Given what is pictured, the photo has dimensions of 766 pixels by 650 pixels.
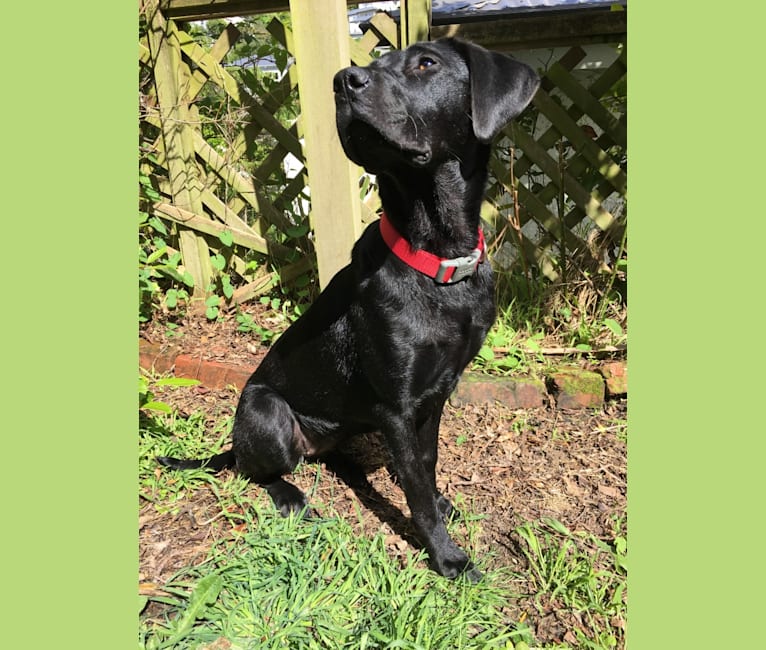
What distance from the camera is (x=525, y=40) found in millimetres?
3445

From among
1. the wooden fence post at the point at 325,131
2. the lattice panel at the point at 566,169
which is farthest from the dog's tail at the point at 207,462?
the lattice panel at the point at 566,169

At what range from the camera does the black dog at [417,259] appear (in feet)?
6.23

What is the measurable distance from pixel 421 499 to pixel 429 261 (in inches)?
34.0

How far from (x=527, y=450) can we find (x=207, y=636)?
1.72 metres

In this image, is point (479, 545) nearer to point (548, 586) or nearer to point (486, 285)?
point (548, 586)

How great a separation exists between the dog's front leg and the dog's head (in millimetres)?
930

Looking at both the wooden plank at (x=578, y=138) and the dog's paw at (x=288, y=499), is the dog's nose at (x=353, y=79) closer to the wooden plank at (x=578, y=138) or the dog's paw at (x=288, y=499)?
the dog's paw at (x=288, y=499)

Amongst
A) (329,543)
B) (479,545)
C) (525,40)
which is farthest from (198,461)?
(525,40)

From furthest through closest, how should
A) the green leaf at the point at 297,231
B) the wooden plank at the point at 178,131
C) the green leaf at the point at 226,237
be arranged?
the green leaf at the point at 226,237 → the green leaf at the point at 297,231 → the wooden plank at the point at 178,131

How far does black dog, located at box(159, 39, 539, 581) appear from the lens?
190 centimetres

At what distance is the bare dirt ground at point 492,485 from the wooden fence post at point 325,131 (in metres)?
1.07

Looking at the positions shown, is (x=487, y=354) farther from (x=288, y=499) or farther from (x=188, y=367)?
(x=188, y=367)

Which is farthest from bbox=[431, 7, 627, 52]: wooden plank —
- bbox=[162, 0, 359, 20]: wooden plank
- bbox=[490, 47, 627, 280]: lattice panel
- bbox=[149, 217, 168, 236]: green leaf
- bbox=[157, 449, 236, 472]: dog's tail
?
bbox=[157, 449, 236, 472]: dog's tail

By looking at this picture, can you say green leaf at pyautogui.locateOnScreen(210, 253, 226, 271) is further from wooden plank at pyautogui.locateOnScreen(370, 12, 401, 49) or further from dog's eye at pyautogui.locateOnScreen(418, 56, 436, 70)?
dog's eye at pyautogui.locateOnScreen(418, 56, 436, 70)
